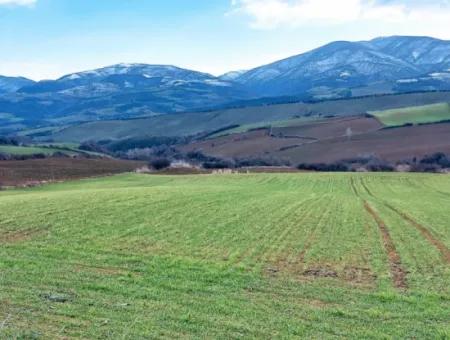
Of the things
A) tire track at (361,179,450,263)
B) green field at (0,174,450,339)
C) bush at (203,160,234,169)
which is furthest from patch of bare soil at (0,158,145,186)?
tire track at (361,179,450,263)

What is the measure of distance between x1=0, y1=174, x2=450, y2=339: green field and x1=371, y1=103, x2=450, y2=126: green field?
110377 millimetres

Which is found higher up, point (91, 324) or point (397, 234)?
point (91, 324)

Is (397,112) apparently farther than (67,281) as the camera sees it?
Yes

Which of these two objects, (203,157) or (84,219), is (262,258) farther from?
(203,157)

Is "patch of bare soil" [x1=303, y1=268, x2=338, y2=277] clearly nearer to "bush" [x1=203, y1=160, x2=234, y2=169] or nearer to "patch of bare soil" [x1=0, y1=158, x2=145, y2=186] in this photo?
"patch of bare soil" [x1=0, y1=158, x2=145, y2=186]

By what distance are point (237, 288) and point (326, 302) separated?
276 centimetres

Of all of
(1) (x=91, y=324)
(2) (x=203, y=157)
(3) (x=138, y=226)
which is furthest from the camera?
(2) (x=203, y=157)

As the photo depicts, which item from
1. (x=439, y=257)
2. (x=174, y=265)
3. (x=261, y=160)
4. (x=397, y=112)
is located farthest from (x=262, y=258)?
(x=397, y=112)

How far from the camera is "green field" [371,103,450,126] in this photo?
14025cm

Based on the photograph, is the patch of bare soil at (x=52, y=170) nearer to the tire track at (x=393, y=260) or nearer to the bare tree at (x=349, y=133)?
the tire track at (x=393, y=260)

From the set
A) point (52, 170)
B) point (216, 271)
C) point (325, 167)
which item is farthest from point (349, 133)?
point (216, 271)

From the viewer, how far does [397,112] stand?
153750mm

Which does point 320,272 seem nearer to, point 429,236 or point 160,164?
point 429,236

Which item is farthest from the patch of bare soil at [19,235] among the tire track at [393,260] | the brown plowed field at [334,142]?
the brown plowed field at [334,142]
